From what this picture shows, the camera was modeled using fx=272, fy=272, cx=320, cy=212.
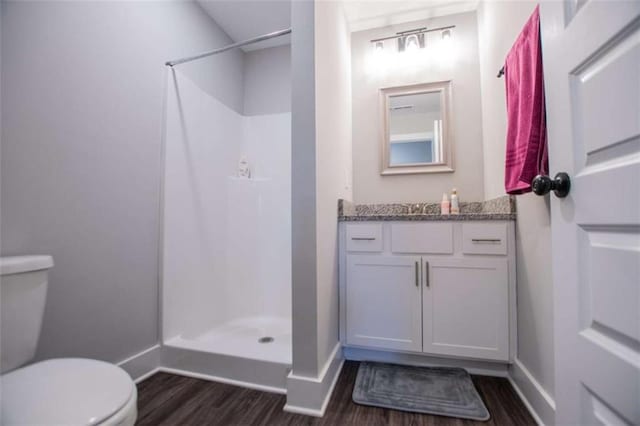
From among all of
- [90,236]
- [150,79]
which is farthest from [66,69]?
[90,236]

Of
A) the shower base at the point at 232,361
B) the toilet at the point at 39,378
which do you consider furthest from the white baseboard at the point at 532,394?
the toilet at the point at 39,378

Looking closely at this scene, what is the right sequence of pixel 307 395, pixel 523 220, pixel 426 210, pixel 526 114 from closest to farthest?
1. pixel 526 114
2. pixel 307 395
3. pixel 523 220
4. pixel 426 210

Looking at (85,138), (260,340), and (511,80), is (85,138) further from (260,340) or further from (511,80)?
(511,80)

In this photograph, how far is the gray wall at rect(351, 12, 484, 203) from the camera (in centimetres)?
213

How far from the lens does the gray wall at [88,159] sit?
1.11 metres

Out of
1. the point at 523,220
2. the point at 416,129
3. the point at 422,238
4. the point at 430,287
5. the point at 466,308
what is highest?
the point at 416,129

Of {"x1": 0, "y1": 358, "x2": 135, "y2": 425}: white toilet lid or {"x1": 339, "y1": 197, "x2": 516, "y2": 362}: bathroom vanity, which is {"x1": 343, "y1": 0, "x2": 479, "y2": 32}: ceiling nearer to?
{"x1": 339, "y1": 197, "x2": 516, "y2": 362}: bathroom vanity

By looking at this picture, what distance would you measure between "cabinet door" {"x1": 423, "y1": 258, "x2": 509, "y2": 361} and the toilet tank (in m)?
1.78

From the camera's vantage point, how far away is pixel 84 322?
4.30 feet

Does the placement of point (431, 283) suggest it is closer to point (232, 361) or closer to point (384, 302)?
point (384, 302)

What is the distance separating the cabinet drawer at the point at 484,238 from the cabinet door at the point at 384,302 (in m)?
0.30

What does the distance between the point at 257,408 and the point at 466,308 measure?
4.02 feet

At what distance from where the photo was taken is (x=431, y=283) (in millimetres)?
1613

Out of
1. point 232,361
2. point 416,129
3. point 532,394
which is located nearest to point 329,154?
point 416,129
